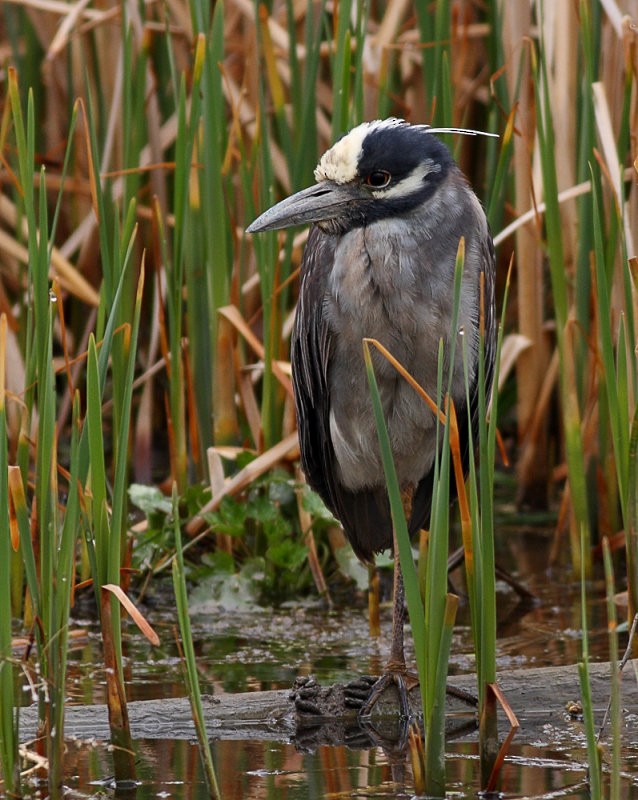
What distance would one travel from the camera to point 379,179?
3322mm

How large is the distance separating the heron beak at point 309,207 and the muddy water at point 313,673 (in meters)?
1.22

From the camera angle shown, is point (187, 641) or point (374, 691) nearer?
point (187, 641)

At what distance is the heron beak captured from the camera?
10.6 feet

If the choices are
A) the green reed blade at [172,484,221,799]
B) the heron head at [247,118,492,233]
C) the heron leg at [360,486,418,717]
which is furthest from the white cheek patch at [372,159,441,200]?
the green reed blade at [172,484,221,799]

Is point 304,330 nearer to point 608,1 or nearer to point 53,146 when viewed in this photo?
point 608,1

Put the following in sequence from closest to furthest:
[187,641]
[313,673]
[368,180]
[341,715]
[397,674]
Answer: [187,641] → [341,715] → [397,674] → [368,180] → [313,673]

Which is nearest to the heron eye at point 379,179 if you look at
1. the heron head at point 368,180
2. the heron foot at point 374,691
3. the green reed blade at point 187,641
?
the heron head at point 368,180

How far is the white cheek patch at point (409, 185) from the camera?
3330 millimetres

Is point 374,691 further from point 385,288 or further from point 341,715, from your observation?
point 385,288

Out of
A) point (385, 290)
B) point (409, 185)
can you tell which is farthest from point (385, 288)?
point (409, 185)

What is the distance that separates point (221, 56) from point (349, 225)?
853mm

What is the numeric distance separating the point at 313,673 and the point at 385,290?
111cm

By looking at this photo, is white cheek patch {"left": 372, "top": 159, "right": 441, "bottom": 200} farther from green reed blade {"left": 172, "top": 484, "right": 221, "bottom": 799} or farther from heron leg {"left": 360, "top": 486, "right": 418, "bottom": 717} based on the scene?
green reed blade {"left": 172, "top": 484, "right": 221, "bottom": 799}

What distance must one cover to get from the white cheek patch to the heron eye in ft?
0.05
